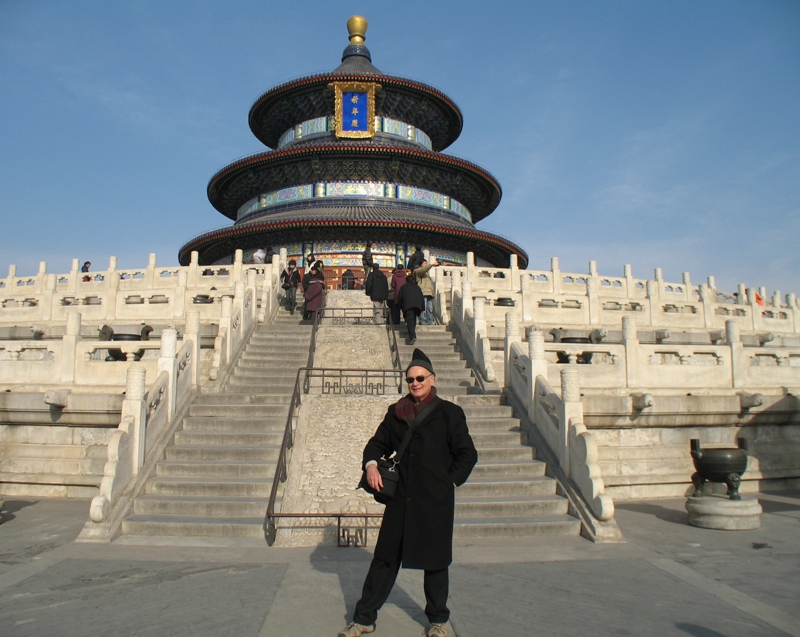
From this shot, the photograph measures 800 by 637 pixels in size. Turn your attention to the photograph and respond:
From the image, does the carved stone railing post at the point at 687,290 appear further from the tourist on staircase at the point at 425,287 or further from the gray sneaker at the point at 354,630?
the gray sneaker at the point at 354,630

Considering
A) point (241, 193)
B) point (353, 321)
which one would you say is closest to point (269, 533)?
point (353, 321)

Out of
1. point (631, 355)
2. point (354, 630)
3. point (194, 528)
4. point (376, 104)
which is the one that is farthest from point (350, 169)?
point (354, 630)

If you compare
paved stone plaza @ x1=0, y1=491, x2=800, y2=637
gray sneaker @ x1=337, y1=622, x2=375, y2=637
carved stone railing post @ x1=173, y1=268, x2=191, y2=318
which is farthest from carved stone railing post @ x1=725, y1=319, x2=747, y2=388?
carved stone railing post @ x1=173, y1=268, x2=191, y2=318

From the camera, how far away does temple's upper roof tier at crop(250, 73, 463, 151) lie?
36188 mm

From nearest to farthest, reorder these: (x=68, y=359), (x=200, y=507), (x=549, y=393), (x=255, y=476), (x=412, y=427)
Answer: (x=412, y=427)
(x=200, y=507)
(x=255, y=476)
(x=549, y=393)
(x=68, y=359)

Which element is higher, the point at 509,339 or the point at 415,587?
the point at 509,339

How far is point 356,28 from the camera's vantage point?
4134 centimetres

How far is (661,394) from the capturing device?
11469mm

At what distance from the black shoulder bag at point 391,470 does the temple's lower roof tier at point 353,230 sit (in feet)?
85.1

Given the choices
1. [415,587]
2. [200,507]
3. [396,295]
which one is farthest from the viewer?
[396,295]

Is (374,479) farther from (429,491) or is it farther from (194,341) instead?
(194,341)

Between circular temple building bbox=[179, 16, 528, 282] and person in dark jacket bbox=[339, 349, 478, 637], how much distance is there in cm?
2593

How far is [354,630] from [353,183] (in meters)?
31.2

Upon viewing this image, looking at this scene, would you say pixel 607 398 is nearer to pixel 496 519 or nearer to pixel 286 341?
pixel 496 519
